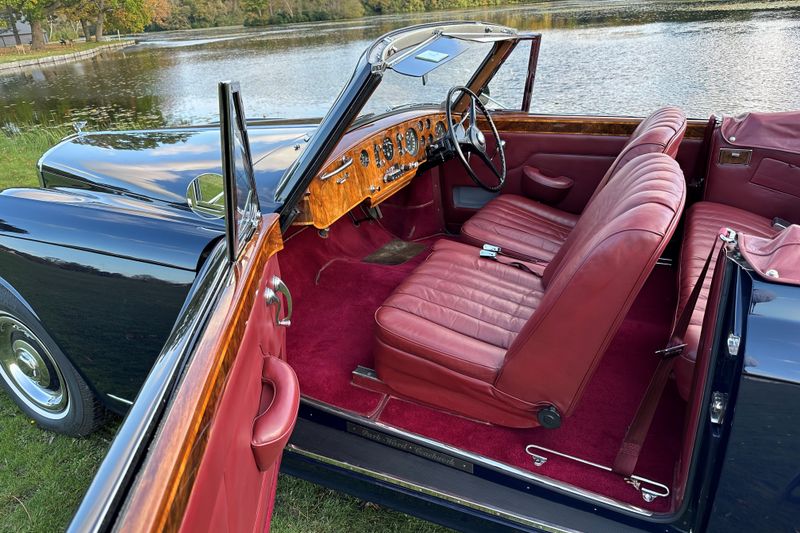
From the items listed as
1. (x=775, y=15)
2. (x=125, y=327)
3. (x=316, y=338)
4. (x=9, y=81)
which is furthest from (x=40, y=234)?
(x=9, y=81)

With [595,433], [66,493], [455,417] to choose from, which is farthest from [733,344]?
[66,493]

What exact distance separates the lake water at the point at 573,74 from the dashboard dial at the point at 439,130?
0.42 meters

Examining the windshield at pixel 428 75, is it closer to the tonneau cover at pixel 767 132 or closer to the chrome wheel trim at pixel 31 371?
the tonneau cover at pixel 767 132

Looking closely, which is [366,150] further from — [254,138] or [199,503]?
[199,503]

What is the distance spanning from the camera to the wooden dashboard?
2121 mm

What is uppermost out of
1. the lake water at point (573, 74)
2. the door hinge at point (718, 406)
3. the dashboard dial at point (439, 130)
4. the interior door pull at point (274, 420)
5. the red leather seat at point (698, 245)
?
the dashboard dial at point (439, 130)

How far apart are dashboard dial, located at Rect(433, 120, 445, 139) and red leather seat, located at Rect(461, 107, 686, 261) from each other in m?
0.53

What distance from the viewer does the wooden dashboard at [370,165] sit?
6.96ft

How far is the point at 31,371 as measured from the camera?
81.7 inches

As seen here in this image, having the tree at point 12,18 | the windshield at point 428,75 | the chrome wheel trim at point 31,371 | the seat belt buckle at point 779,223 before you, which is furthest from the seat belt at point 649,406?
the tree at point 12,18

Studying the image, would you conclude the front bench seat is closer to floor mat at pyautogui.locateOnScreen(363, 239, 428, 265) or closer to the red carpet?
the red carpet

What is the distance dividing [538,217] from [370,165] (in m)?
0.99

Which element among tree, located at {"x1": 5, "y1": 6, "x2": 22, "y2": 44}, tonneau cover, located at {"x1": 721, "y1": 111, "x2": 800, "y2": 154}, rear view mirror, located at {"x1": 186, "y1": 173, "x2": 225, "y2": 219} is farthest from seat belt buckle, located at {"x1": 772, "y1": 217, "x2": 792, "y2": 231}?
tree, located at {"x1": 5, "y1": 6, "x2": 22, "y2": 44}

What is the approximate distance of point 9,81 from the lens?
1869 centimetres
